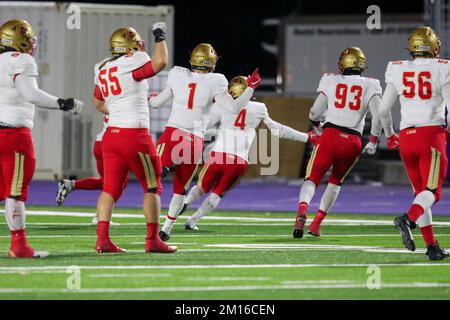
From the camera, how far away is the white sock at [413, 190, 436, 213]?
11695 millimetres

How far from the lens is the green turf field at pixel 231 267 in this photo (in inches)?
374

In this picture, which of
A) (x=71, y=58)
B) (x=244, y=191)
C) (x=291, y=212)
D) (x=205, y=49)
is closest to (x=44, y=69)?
(x=71, y=58)

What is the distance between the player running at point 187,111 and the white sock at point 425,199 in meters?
2.84

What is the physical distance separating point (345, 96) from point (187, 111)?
1891 mm

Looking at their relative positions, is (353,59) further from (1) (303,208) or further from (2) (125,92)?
(2) (125,92)

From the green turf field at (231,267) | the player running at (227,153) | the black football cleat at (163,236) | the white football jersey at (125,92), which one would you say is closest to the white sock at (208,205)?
the player running at (227,153)

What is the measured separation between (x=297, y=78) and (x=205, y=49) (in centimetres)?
1538

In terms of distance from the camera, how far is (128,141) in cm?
1204

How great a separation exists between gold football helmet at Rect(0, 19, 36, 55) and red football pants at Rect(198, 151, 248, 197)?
4.02 m

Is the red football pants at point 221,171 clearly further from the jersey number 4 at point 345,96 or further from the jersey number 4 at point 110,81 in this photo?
the jersey number 4 at point 110,81

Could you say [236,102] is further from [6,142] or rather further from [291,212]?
[291,212]

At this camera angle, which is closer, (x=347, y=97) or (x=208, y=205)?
(x=347, y=97)

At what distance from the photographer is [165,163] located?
1388 cm

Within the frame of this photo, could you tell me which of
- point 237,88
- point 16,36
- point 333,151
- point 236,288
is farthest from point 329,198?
point 236,288
